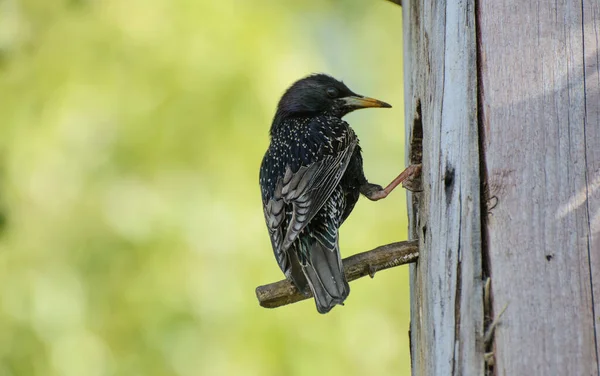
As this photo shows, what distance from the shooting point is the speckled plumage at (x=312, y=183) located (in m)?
4.04

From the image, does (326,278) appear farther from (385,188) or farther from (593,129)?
(593,129)

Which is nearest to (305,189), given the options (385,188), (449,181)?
(385,188)

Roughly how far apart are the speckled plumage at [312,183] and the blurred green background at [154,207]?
0.75 meters

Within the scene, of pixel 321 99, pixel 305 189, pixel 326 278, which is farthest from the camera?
pixel 321 99

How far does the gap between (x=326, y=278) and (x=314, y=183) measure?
29.1 inches

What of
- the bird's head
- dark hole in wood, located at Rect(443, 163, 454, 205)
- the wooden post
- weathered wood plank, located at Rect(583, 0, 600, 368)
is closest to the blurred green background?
the bird's head

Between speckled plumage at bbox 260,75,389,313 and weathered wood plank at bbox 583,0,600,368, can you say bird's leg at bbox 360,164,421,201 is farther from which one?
weathered wood plank at bbox 583,0,600,368

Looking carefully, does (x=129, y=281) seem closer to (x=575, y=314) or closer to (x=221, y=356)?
(x=221, y=356)

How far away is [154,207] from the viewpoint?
5.79 meters

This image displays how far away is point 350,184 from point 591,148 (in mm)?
2314

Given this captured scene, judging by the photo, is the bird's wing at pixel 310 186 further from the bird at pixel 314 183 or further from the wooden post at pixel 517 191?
the wooden post at pixel 517 191

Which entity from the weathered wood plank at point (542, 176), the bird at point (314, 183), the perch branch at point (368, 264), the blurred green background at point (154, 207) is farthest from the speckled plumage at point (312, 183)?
the weathered wood plank at point (542, 176)

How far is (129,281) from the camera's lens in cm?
574

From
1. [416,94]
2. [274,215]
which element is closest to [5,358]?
[274,215]
